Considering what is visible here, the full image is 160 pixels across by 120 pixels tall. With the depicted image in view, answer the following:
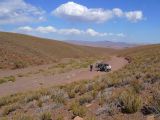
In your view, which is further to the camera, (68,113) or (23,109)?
(23,109)

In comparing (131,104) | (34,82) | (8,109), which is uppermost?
(131,104)

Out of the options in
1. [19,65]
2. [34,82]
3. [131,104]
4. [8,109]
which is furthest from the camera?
[19,65]

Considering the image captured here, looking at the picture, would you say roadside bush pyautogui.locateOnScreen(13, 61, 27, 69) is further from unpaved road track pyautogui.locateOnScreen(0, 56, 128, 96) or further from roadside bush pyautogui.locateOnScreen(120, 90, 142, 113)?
roadside bush pyautogui.locateOnScreen(120, 90, 142, 113)

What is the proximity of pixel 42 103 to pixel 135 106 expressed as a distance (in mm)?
6099

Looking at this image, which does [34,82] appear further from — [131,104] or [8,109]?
[131,104]

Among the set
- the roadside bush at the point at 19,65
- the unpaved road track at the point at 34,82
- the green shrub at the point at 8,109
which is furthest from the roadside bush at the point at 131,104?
the roadside bush at the point at 19,65

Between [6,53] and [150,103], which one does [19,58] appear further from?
[150,103]

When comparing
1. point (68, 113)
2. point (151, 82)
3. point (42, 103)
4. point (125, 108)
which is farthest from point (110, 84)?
point (125, 108)

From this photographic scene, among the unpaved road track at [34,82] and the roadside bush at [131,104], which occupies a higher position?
the roadside bush at [131,104]

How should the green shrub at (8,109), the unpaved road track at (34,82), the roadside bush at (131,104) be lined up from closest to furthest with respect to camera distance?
the roadside bush at (131,104)
the green shrub at (8,109)
the unpaved road track at (34,82)

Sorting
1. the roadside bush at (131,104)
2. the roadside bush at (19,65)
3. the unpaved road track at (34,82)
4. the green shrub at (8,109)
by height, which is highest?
the roadside bush at (131,104)

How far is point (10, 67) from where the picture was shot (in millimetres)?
58938

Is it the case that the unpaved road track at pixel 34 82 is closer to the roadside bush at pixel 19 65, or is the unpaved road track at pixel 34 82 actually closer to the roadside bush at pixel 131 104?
the roadside bush at pixel 131 104

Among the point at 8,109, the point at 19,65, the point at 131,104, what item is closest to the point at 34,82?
the point at 8,109
